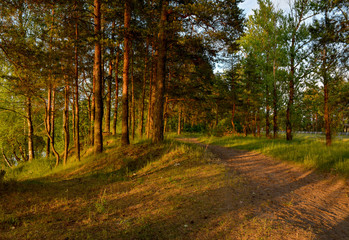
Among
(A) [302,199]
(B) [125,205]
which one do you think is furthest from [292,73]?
(B) [125,205]

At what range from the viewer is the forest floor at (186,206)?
306 centimetres

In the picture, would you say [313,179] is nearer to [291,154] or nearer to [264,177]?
[264,177]

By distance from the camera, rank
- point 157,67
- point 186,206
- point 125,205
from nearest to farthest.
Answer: point 186,206 < point 125,205 < point 157,67

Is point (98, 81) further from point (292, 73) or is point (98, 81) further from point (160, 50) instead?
point (292, 73)

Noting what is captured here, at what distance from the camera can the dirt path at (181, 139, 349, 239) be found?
3275 mm

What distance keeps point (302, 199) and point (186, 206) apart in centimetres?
310

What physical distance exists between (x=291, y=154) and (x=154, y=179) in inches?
295

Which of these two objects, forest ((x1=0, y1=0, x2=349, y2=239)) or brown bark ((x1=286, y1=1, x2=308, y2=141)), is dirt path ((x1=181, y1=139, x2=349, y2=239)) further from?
brown bark ((x1=286, y1=1, x2=308, y2=141))

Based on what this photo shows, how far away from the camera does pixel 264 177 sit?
20.4 ft

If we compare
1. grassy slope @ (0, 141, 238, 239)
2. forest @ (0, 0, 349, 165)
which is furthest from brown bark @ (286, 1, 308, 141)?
grassy slope @ (0, 141, 238, 239)

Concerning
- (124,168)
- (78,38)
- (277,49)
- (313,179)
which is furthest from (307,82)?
(78,38)

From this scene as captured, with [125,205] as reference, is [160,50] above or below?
above

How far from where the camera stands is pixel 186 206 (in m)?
3.92

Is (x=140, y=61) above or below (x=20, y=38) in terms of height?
above
